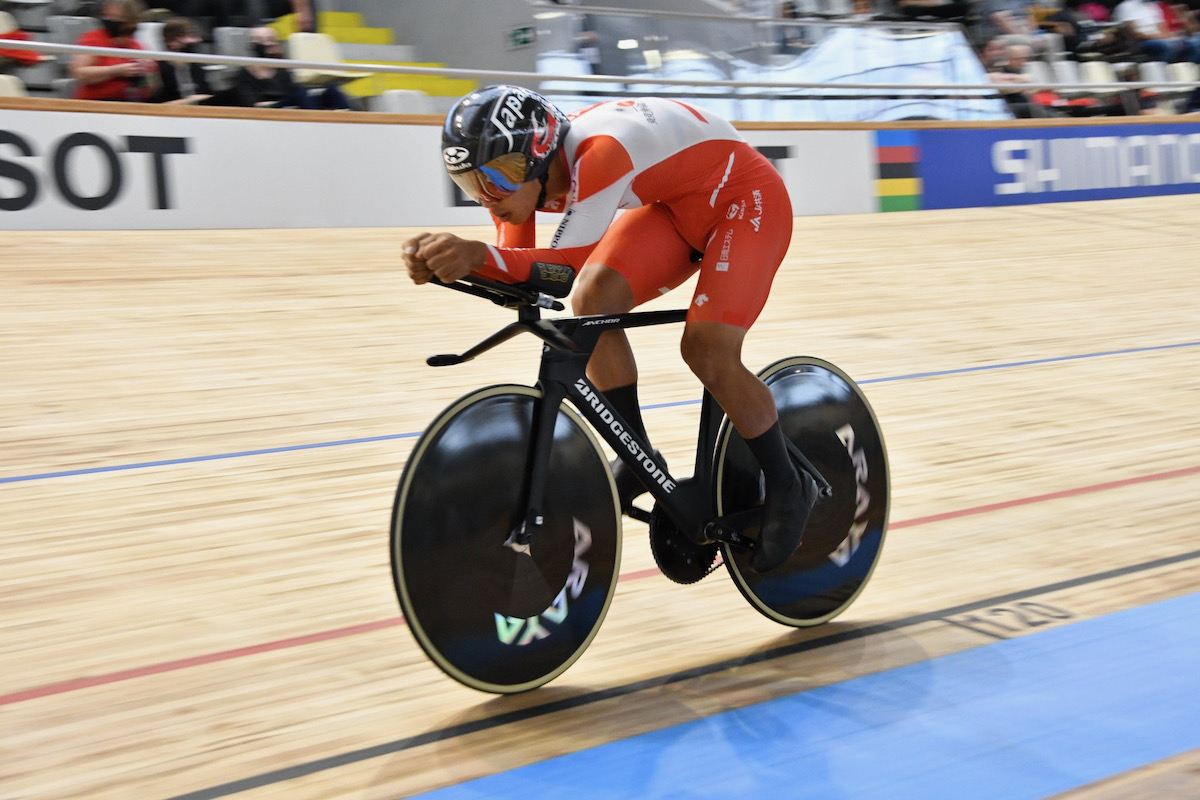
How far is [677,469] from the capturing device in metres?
3.78

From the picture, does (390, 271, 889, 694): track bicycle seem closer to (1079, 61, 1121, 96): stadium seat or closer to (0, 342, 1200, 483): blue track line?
(0, 342, 1200, 483): blue track line

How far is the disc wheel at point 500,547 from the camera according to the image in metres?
2.03

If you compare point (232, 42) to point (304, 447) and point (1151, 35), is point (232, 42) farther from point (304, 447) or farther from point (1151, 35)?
point (1151, 35)

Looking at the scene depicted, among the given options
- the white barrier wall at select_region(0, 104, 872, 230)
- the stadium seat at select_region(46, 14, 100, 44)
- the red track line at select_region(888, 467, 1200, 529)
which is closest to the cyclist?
the red track line at select_region(888, 467, 1200, 529)

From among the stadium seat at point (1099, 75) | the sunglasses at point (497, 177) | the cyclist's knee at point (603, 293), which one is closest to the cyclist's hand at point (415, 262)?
the sunglasses at point (497, 177)

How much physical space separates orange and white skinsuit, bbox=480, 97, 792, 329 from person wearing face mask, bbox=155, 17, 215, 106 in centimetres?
484

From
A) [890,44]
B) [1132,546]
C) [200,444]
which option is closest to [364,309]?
[200,444]

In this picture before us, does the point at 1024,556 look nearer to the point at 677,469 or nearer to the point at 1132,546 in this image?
the point at 1132,546

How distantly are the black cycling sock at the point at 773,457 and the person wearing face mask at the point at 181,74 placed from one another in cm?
513

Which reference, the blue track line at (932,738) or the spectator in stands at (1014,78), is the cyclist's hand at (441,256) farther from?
the spectator in stands at (1014,78)

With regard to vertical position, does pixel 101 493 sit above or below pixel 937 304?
above

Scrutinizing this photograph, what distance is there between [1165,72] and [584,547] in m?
13.0

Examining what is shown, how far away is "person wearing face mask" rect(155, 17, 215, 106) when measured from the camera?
6520 mm

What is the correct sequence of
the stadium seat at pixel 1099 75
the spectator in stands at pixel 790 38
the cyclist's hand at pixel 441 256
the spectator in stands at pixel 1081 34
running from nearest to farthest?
1. the cyclist's hand at pixel 441 256
2. the spectator in stands at pixel 790 38
3. the stadium seat at pixel 1099 75
4. the spectator in stands at pixel 1081 34
